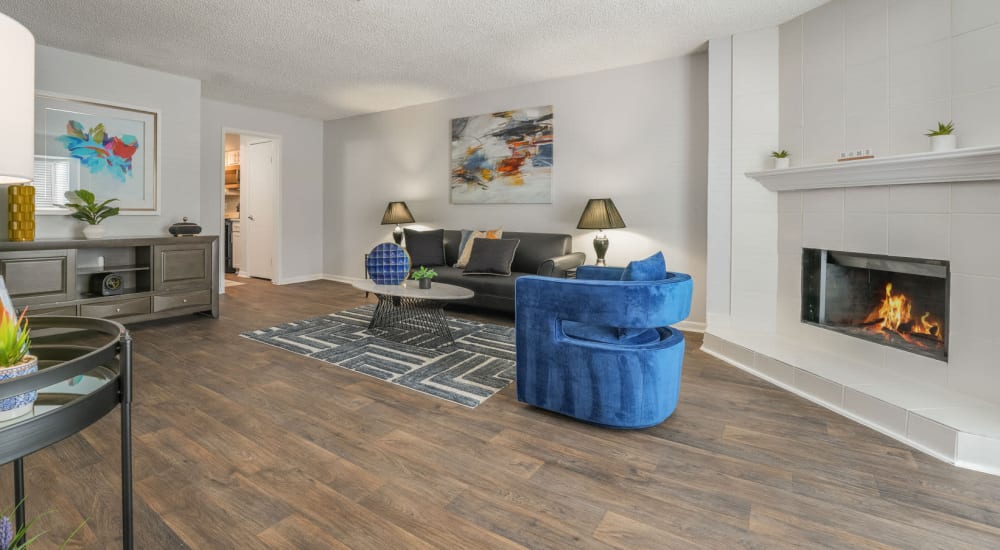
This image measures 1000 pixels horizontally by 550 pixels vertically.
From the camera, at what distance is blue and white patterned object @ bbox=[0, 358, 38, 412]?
79 centimetres

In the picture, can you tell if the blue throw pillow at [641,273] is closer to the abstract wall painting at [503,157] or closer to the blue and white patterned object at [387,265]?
the blue and white patterned object at [387,265]

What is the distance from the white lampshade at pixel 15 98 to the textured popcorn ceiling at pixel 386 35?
3118 millimetres

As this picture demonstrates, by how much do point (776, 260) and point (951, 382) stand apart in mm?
1423

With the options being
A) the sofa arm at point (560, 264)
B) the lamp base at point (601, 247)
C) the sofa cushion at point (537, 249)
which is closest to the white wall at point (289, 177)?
the sofa cushion at point (537, 249)

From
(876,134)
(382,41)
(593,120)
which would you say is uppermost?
(382,41)

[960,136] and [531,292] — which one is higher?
[960,136]

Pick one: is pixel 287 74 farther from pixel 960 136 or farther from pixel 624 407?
pixel 960 136

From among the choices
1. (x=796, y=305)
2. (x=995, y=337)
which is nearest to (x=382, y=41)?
(x=796, y=305)

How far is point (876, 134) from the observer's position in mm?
3031

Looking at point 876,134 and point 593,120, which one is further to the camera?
point 593,120

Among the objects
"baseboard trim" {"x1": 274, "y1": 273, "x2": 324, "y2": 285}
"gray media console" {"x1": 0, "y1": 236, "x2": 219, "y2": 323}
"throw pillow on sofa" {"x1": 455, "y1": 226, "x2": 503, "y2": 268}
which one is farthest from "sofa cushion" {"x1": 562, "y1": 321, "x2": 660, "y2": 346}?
"baseboard trim" {"x1": 274, "y1": 273, "x2": 324, "y2": 285}

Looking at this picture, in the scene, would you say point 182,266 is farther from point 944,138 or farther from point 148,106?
point 944,138

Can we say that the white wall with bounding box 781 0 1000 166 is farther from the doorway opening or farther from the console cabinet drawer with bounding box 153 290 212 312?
the doorway opening

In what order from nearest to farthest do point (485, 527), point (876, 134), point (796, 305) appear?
point (485, 527) → point (876, 134) → point (796, 305)
